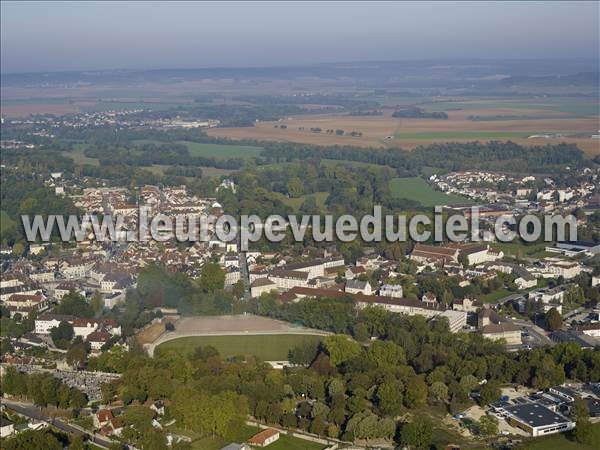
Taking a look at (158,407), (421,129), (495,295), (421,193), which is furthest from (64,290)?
(421,129)

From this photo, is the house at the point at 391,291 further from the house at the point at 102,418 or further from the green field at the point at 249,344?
the house at the point at 102,418

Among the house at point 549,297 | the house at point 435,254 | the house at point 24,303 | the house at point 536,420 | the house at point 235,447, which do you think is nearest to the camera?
the house at point 235,447

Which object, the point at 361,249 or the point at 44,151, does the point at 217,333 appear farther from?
the point at 44,151

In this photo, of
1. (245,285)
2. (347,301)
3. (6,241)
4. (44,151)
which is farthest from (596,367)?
(44,151)

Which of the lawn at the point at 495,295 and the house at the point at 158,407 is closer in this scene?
the house at the point at 158,407

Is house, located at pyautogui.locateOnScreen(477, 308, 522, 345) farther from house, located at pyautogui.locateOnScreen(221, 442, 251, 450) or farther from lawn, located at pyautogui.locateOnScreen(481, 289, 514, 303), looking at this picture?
house, located at pyautogui.locateOnScreen(221, 442, 251, 450)

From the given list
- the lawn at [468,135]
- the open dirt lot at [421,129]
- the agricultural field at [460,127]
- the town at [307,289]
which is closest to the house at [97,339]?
the town at [307,289]

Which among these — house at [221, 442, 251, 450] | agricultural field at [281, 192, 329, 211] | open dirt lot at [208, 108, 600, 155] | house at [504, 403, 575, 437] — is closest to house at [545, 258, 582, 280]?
house at [504, 403, 575, 437]
